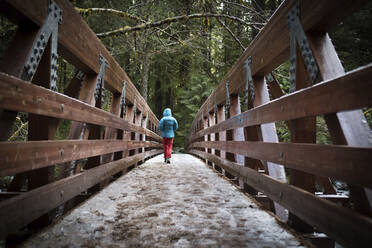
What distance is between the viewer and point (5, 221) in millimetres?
1491

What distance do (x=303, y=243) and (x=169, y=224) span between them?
1029mm

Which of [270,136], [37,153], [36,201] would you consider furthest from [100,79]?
[270,136]

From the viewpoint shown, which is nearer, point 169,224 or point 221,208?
point 169,224

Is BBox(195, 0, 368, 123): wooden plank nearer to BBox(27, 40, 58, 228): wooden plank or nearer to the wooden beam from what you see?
the wooden beam

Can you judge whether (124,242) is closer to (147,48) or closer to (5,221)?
(5,221)

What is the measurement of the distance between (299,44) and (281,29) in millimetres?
468

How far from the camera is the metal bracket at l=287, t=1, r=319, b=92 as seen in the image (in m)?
1.84

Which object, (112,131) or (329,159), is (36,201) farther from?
(112,131)

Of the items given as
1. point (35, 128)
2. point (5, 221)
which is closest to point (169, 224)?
point (5, 221)

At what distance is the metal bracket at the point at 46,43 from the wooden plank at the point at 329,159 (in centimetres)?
199

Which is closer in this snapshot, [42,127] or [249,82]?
[42,127]

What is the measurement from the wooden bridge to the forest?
8.62 feet

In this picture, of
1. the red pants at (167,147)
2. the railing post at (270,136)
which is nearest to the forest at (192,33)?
the railing post at (270,136)

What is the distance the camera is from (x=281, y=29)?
7.89 feet
